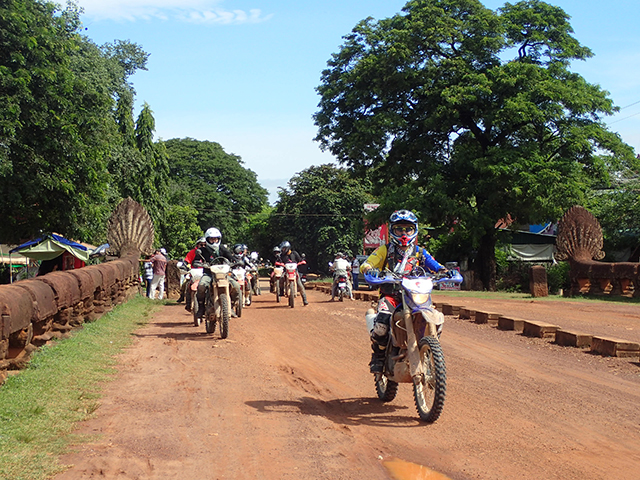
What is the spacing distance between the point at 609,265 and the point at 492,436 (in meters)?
19.9

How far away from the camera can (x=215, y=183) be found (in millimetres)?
68938

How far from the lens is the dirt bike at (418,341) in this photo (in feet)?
20.5

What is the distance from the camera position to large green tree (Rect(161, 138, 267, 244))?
65500 millimetres

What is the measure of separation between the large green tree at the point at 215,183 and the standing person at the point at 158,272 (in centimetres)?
3977

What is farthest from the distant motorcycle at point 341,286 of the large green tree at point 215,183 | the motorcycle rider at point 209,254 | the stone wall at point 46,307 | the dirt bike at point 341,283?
the large green tree at point 215,183

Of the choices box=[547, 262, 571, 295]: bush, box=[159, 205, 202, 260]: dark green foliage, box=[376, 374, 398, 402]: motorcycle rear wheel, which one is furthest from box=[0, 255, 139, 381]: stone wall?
box=[159, 205, 202, 260]: dark green foliage

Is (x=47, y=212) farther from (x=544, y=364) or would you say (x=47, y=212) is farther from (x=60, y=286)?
(x=544, y=364)

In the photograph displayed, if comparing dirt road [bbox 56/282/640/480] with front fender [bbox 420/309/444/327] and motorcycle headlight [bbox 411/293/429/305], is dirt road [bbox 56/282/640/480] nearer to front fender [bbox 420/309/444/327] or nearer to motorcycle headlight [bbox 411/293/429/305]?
front fender [bbox 420/309/444/327]

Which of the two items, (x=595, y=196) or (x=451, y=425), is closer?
(x=451, y=425)

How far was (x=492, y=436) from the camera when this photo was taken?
235 inches

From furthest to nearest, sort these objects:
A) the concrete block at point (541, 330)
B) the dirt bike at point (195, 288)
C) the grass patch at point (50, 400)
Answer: the dirt bike at point (195, 288) < the concrete block at point (541, 330) < the grass patch at point (50, 400)

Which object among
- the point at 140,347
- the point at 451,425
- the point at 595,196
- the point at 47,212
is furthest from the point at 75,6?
the point at 451,425

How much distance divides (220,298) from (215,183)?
5740cm

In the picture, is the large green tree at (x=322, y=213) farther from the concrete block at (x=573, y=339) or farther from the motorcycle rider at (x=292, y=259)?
the concrete block at (x=573, y=339)
